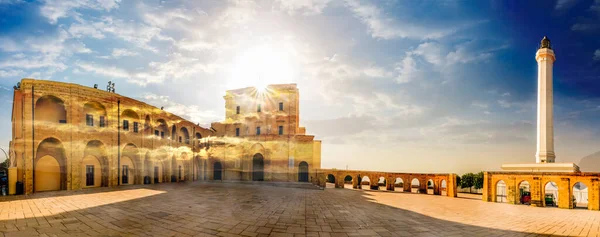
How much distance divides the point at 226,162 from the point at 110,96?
13390mm

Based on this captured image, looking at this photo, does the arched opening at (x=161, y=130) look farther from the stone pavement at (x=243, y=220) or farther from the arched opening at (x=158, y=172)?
the stone pavement at (x=243, y=220)

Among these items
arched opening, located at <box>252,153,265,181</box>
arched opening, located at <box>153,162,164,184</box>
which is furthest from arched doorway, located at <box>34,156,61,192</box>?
arched opening, located at <box>252,153,265,181</box>

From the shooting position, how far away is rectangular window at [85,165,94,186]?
64.8 ft

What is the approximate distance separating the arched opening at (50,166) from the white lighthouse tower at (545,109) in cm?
4265

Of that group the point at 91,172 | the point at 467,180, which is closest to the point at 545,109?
the point at 467,180

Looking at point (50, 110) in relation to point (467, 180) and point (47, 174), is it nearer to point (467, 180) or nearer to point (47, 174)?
point (47, 174)

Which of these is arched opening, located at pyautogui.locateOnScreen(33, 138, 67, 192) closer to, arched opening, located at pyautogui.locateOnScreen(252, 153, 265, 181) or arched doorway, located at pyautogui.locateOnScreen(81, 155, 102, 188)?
arched doorway, located at pyautogui.locateOnScreen(81, 155, 102, 188)

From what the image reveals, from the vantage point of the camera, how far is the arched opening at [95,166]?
19734mm

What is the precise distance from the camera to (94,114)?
20516mm

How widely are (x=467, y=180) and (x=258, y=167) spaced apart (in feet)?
80.2

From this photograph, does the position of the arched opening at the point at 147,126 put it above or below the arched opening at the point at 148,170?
above

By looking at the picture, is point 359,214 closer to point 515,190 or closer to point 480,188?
point 515,190

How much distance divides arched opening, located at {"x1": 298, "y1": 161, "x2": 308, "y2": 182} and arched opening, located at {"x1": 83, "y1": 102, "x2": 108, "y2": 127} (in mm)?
18682

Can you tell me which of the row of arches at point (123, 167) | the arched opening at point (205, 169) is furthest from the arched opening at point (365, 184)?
the arched opening at point (205, 169)
